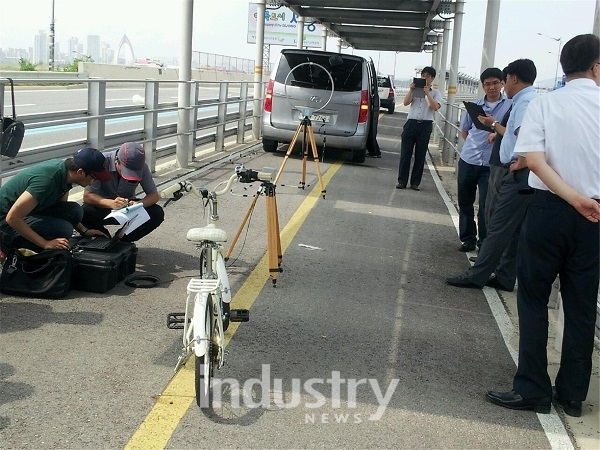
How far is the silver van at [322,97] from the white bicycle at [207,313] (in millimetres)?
10481

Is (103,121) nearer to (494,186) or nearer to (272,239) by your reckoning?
(272,239)

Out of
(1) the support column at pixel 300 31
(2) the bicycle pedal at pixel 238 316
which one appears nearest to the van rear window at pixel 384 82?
(1) the support column at pixel 300 31

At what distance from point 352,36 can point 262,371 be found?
30.8 meters

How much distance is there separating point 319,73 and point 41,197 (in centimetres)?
990

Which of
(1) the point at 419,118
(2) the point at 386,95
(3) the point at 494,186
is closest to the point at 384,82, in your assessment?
(2) the point at 386,95

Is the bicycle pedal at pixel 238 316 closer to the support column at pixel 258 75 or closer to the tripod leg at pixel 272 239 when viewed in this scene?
the tripod leg at pixel 272 239

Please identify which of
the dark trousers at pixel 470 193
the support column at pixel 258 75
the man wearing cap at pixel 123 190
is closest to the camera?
the man wearing cap at pixel 123 190

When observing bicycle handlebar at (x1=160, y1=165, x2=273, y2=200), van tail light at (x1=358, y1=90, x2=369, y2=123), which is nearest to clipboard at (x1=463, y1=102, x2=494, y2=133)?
bicycle handlebar at (x1=160, y1=165, x2=273, y2=200)

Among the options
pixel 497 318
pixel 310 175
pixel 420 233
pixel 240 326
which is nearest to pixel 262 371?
pixel 240 326

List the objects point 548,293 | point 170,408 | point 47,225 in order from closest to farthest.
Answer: point 170,408
point 548,293
point 47,225

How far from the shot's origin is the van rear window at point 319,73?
1520 centimetres

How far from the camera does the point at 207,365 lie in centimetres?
414

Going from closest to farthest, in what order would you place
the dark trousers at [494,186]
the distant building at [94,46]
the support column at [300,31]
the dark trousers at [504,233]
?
the dark trousers at [504,233], the dark trousers at [494,186], the support column at [300,31], the distant building at [94,46]

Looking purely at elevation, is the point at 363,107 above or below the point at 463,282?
above
